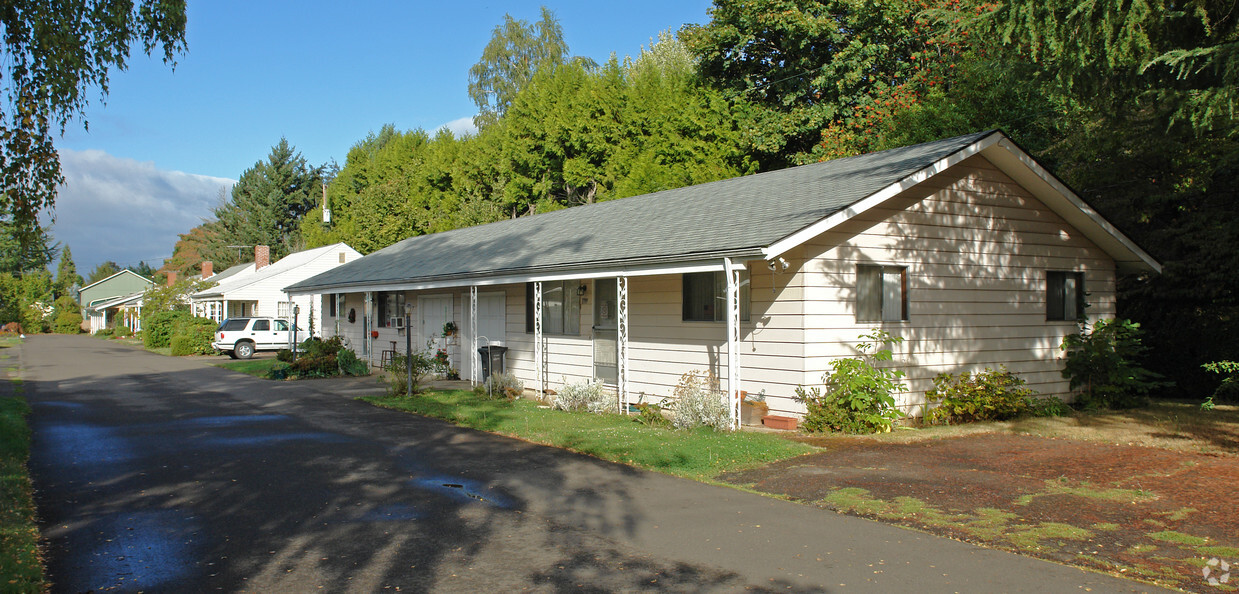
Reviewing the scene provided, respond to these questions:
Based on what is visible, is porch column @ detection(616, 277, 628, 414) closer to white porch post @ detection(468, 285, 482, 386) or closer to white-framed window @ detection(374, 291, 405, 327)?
white porch post @ detection(468, 285, 482, 386)

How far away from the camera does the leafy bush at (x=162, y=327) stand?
141ft

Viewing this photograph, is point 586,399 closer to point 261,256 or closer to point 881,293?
point 881,293

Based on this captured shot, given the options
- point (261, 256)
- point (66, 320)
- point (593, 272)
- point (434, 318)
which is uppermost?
point (261, 256)

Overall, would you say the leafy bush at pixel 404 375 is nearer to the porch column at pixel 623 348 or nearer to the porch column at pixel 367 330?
the porch column at pixel 623 348

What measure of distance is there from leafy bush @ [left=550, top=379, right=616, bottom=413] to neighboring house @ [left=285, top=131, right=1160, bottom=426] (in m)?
0.36

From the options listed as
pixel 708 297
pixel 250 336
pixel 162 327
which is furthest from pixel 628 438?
pixel 162 327

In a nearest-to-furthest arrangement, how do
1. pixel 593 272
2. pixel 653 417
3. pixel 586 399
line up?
pixel 653 417
pixel 593 272
pixel 586 399

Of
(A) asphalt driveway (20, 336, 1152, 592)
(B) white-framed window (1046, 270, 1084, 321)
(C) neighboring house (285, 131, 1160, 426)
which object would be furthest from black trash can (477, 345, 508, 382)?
(B) white-framed window (1046, 270, 1084, 321)

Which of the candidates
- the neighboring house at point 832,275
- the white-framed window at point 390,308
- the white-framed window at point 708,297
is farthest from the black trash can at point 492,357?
the white-framed window at point 390,308

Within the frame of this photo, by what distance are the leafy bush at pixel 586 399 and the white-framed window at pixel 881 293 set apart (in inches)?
185

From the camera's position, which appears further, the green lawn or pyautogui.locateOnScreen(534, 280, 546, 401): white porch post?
the green lawn

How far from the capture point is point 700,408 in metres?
12.0

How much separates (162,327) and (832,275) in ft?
136

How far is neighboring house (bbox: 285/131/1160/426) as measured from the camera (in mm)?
11922
